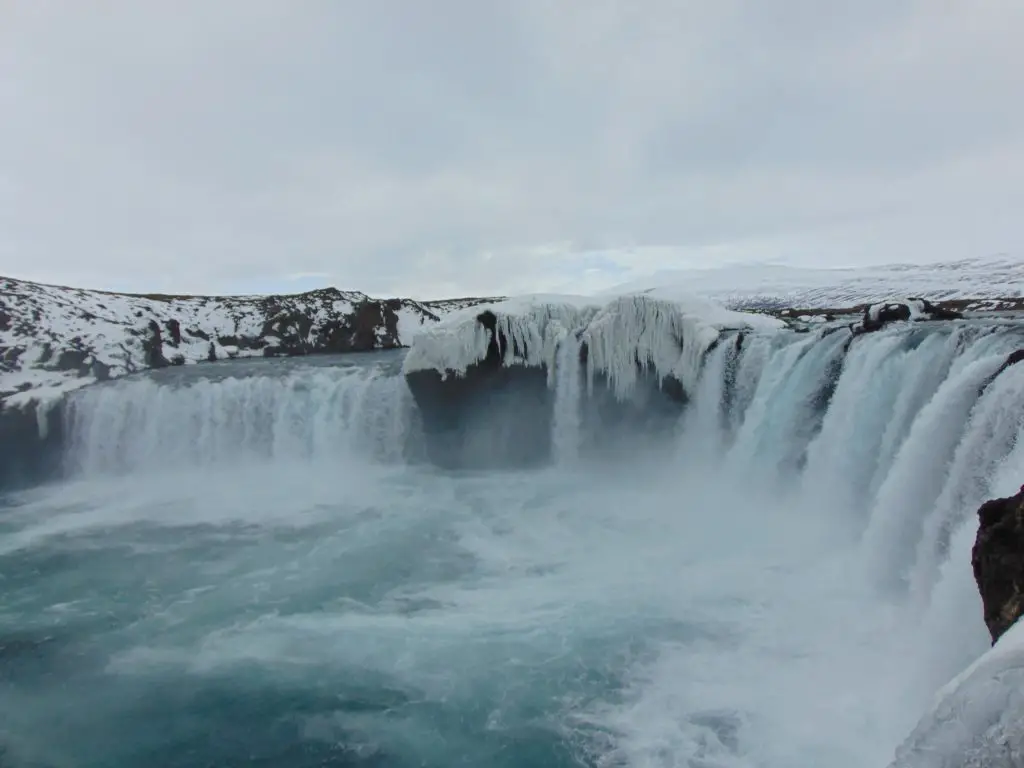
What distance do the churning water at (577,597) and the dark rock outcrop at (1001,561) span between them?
1.17 m

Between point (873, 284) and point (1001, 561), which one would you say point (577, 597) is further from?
point (873, 284)

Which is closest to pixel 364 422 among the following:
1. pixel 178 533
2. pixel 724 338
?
pixel 178 533

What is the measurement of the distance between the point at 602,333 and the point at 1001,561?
11452 millimetres

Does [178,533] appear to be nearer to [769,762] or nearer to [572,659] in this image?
[572,659]

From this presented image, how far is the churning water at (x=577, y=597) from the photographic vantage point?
6062mm

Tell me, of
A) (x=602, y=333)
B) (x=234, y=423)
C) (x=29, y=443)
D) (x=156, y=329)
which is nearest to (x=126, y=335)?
(x=156, y=329)

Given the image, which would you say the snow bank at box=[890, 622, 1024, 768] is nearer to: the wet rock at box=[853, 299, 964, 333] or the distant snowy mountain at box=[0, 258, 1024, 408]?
the wet rock at box=[853, 299, 964, 333]

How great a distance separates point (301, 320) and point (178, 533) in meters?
23.2

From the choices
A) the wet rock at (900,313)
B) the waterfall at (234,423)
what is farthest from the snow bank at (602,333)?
the waterfall at (234,423)

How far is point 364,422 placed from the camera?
60.4ft

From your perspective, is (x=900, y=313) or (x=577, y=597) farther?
(x=900, y=313)

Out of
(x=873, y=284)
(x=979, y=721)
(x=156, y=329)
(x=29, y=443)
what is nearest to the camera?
(x=979, y=721)

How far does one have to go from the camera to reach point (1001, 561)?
4398 millimetres

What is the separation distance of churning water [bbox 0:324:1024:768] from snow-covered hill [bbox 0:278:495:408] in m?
7.85
